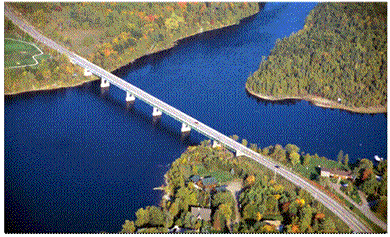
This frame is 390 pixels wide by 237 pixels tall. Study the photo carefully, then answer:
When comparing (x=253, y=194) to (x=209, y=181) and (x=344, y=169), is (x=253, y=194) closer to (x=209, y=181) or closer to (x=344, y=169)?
(x=209, y=181)

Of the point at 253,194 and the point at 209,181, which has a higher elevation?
the point at 253,194

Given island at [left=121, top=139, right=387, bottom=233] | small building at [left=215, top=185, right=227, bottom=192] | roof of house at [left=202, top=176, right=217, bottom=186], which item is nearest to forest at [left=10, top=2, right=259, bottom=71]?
island at [left=121, top=139, right=387, bottom=233]

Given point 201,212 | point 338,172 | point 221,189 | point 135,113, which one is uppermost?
point 135,113

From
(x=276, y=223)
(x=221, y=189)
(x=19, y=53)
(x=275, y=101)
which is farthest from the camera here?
(x=19, y=53)

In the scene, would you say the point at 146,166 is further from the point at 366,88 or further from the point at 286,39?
the point at 286,39

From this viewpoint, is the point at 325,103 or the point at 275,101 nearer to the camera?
the point at 325,103

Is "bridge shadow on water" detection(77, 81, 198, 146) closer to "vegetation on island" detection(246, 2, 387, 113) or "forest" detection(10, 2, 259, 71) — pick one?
"forest" detection(10, 2, 259, 71)

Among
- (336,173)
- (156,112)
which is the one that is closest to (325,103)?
(336,173)

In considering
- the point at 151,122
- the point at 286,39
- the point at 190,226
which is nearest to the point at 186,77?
the point at 151,122
